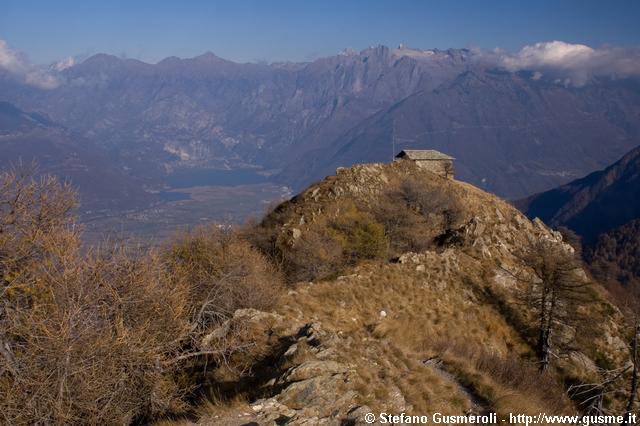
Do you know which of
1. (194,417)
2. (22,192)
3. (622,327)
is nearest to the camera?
(194,417)

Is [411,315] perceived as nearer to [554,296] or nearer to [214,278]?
[554,296]

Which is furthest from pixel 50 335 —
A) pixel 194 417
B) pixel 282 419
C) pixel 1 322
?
pixel 282 419

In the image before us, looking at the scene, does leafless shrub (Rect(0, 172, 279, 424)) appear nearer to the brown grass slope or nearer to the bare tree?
the brown grass slope

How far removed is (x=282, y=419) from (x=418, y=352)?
22.0 feet

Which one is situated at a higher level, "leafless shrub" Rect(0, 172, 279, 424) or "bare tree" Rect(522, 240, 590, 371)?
"leafless shrub" Rect(0, 172, 279, 424)

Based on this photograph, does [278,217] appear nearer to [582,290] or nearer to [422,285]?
[422,285]

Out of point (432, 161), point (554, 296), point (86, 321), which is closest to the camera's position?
point (86, 321)

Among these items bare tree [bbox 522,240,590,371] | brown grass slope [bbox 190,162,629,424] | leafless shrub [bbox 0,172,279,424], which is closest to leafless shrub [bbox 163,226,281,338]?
leafless shrub [bbox 0,172,279,424]

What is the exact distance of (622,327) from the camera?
2705cm

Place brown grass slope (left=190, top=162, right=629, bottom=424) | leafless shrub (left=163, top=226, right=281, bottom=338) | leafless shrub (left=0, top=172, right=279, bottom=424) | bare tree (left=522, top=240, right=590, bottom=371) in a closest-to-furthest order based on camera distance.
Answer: leafless shrub (left=0, top=172, right=279, bottom=424) → brown grass slope (left=190, top=162, right=629, bottom=424) → leafless shrub (left=163, top=226, right=281, bottom=338) → bare tree (left=522, top=240, right=590, bottom=371)

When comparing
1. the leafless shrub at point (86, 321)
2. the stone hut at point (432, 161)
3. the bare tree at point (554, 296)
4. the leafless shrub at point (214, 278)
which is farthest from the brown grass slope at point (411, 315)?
the stone hut at point (432, 161)

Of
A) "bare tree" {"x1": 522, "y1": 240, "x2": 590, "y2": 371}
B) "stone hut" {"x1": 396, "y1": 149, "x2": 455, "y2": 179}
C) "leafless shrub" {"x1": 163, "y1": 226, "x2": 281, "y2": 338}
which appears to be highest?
"stone hut" {"x1": 396, "y1": 149, "x2": 455, "y2": 179}

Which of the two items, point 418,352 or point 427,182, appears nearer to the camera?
point 418,352

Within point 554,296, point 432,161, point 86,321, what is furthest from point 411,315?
point 432,161
